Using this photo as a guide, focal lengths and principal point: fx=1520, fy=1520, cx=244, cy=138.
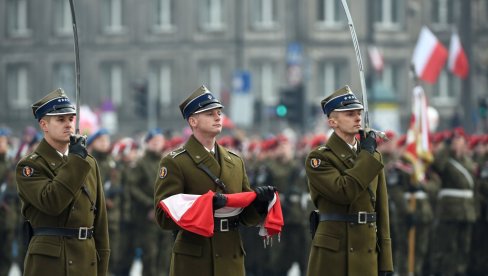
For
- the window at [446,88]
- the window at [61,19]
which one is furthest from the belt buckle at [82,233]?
the window at [61,19]

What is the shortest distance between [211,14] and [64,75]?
300 inches

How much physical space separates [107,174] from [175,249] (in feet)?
30.2

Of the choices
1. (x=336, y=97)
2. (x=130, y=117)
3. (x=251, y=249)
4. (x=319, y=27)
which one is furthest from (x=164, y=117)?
(x=336, y=97)

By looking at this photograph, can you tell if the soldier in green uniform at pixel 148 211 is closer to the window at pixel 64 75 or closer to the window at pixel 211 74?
the window at pixel 211 74

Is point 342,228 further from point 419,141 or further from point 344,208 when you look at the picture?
point 419,141

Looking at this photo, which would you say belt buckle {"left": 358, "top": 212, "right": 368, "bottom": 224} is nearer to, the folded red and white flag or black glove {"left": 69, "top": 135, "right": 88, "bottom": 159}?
the folded red and white flag

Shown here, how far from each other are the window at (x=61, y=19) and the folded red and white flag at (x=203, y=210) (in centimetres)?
6228

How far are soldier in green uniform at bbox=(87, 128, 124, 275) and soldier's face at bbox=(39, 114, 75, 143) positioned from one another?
843cm

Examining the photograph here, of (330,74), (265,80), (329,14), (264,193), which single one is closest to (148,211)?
(264,193)

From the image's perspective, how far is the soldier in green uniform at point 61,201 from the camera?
11.0 metres

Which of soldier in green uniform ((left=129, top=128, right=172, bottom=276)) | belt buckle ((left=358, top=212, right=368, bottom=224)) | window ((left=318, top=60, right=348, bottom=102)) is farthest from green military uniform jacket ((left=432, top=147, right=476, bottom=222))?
window ((left=318, top=60, right=348, bottom=102))

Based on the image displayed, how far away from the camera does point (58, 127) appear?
1145cm

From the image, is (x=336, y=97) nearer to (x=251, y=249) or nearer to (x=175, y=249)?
(x=175, y=249)

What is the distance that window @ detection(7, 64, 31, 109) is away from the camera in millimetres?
74500
